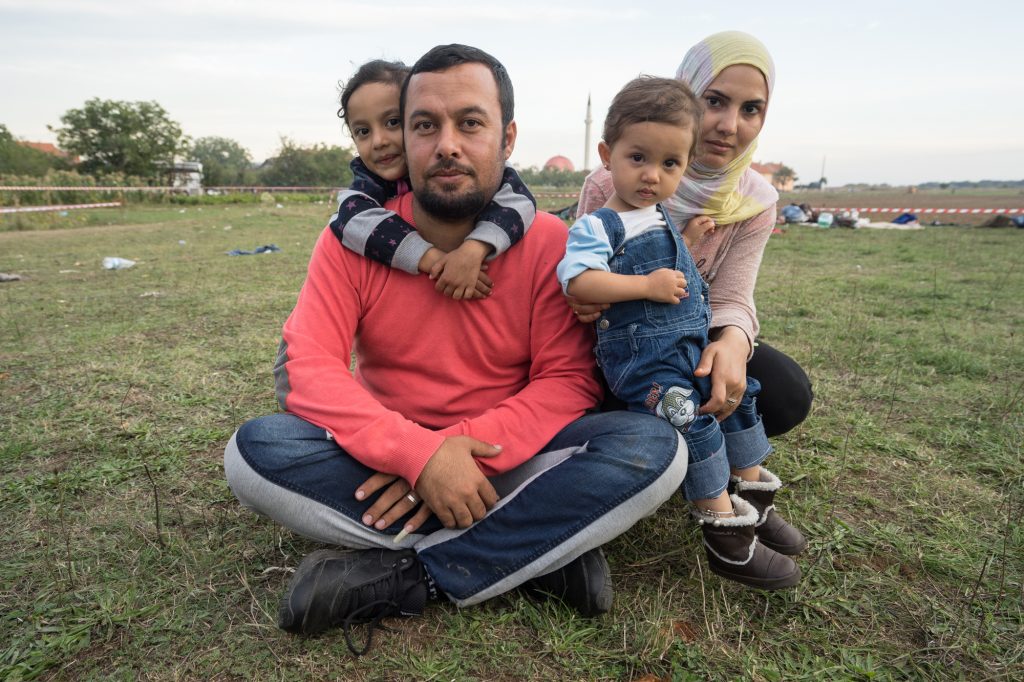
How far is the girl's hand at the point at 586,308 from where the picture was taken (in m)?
1.94

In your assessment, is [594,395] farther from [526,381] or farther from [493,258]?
[493,258]

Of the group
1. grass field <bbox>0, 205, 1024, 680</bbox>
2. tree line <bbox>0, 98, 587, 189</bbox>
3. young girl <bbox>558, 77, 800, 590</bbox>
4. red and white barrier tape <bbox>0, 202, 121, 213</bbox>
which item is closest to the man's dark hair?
young girl <bbox>558, 77, 800, 590</bbox>

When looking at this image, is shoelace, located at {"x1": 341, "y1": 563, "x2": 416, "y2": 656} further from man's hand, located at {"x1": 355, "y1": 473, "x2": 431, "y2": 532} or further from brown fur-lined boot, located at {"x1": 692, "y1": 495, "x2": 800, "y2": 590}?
brown fur-lined boot, located at {"x1": 692, "y1": 495, "x2": 800, "y2": 590}

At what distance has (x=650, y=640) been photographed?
164 cm

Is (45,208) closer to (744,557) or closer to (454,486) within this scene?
(454,486)

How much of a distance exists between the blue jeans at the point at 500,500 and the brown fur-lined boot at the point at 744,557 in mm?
197

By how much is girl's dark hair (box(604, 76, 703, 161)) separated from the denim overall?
279 millimetres

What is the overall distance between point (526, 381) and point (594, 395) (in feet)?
0.83

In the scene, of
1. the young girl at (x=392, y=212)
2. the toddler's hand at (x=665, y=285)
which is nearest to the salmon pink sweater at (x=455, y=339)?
the young girl at (x=392, y=212)

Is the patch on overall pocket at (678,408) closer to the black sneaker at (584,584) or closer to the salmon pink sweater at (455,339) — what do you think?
the salmon pink sweater at (455,339)

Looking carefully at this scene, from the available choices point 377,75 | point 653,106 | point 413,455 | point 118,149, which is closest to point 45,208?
point 377,75

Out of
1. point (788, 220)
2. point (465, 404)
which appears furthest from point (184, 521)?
point (788, 220)

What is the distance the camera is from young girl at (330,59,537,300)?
197 cm

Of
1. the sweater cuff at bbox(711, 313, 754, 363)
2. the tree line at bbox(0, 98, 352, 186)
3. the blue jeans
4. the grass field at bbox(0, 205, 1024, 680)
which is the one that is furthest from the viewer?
the tree line at bbox(0, 98, 352, 186)
